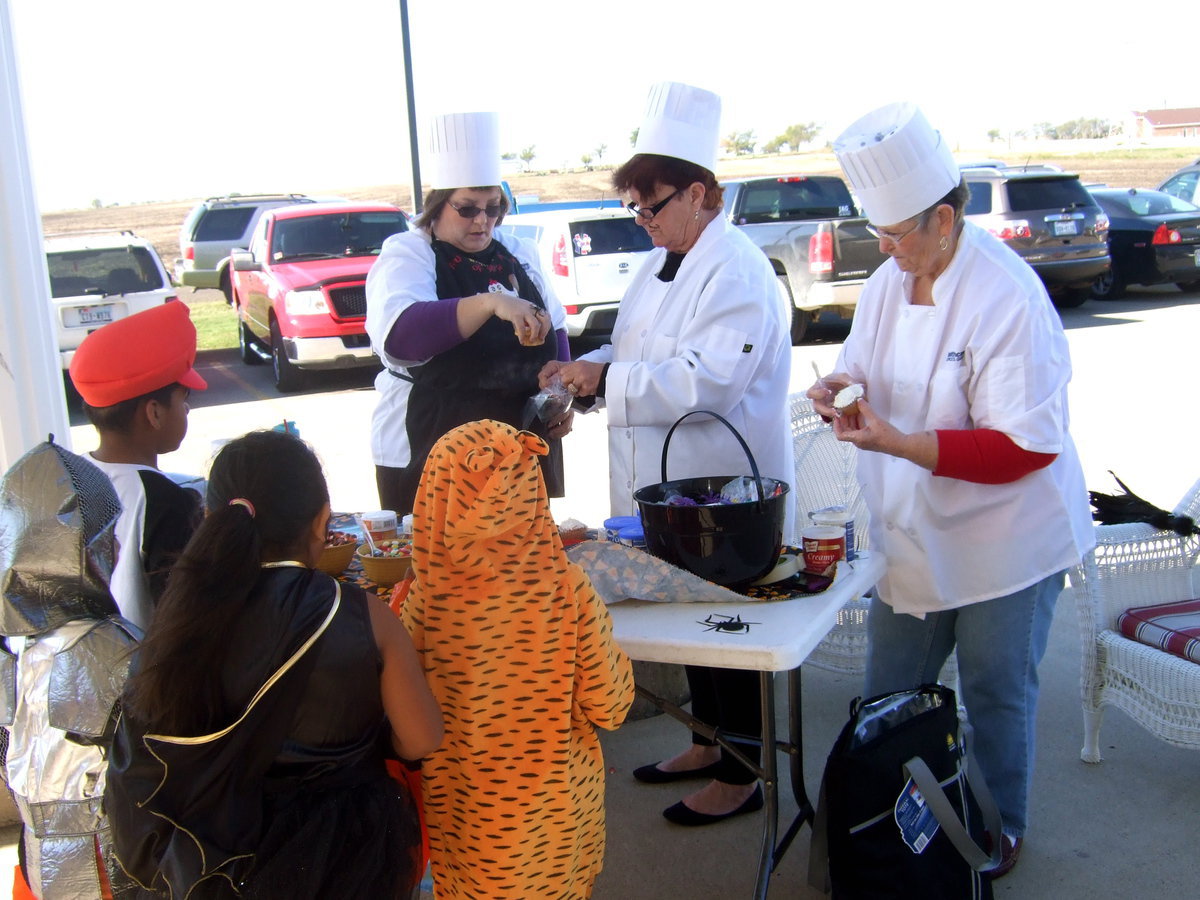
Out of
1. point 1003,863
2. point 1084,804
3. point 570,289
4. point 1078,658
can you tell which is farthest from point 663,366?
point 570,289

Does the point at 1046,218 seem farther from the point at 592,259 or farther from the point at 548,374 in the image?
the point at 548,374

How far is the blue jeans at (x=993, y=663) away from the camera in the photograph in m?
2.59

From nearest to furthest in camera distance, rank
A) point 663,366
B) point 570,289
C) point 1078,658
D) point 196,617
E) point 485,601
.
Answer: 1. point 196,617
2. point 485,601
3. point 663,366
4. point 1078,658
5. point 570,289

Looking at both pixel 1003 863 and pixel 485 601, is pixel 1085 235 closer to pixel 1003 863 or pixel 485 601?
pixel 1003 863

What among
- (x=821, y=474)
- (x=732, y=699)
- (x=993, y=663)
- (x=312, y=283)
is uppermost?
(x=312, y=283)

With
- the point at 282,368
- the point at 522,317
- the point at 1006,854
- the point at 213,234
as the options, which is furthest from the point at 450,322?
the point at 213,234

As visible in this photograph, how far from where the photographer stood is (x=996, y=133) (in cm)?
5900

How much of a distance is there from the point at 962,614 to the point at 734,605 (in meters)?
0.66

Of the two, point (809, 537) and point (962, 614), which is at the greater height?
point (809, 537)

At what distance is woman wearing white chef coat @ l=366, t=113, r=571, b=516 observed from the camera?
3.01 meters

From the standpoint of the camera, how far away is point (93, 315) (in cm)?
1077

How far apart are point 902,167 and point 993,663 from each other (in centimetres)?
120

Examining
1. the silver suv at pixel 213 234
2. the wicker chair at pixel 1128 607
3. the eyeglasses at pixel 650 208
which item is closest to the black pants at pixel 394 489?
the eyeglasses at pixel 650 208

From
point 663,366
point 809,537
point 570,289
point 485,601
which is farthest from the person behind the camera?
point 570,289
